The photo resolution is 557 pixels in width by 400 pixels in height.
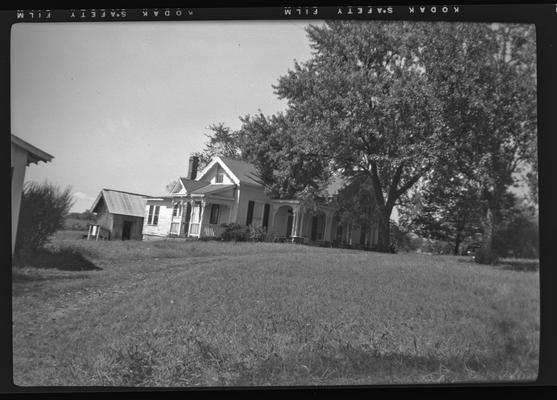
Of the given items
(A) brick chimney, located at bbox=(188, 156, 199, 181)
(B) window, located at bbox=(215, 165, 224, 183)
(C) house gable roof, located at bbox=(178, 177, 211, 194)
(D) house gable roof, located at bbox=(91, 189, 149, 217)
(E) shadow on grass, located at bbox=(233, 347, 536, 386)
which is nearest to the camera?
(E) shadow on grass, located at bbox=(233, 347, 536, 386)

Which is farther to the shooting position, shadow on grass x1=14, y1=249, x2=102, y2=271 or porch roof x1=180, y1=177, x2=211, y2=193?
porch roof x1=180, y1=177, x2=211, y2=193

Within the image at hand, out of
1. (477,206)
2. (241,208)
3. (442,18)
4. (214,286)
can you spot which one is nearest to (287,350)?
(214,286)

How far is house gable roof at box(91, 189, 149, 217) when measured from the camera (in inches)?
134

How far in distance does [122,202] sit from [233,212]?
3.32 ft

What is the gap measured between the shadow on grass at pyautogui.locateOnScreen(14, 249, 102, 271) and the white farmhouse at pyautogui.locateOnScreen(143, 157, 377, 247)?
0.58 m

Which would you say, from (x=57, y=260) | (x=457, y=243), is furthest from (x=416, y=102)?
(x=57, y=260)

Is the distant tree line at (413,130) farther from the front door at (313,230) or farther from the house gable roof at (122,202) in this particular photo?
the house gable roof at (122,202)

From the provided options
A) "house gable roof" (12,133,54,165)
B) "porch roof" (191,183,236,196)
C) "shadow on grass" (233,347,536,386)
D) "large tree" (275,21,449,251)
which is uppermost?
"large tree" (275,21,449,251)

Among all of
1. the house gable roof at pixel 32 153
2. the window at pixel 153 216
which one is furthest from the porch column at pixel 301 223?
the house gable roof at pixel 32 153

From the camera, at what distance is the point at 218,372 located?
3205 millimetres

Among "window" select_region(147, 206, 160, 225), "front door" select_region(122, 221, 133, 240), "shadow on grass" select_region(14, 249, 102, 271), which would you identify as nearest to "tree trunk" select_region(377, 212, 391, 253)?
"window" select_region(147, 206, 160, 225)

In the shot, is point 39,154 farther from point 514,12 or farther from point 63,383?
point 514,12

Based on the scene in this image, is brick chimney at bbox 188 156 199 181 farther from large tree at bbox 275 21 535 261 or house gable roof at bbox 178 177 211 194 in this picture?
large tree at bbox 275 21 535 261

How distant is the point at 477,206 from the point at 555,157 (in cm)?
74
